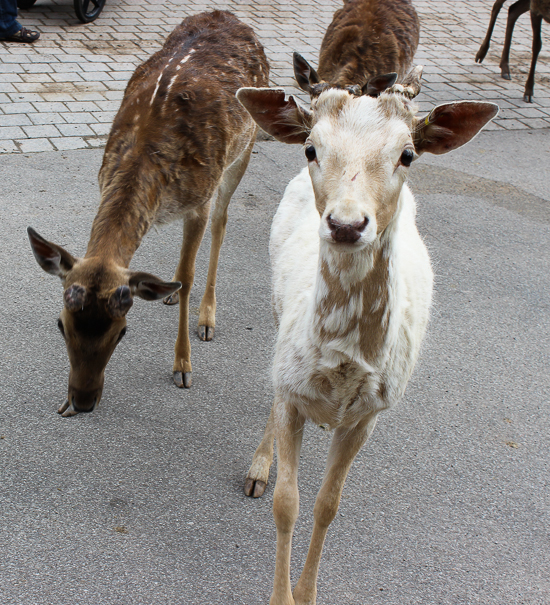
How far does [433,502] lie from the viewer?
381cm

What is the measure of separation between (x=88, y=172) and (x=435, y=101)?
16.6 feet

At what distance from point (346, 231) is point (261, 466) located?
6.61 ft

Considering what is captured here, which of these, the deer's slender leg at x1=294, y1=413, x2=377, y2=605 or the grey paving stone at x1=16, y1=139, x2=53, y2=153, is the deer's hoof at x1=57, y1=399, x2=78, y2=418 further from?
the grey paving stone at x1=16, y1=139, x2=53, y2=153

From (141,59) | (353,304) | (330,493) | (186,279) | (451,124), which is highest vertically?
(451,124)

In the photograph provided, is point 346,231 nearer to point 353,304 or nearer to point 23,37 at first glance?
point 353,304

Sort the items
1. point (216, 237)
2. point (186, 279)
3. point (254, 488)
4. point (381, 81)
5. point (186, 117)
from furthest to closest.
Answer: point (216, 237) < point (186, 279) < point (381, 81) < point (186, 117) < point (254, 488)

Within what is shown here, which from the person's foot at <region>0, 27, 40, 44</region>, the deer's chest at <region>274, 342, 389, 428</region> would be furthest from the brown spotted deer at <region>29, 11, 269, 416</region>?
the person's foot at <region>0, 27, 40, 44</region>

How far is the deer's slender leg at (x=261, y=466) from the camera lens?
12.2 feet

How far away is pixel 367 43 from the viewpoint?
21.8ft

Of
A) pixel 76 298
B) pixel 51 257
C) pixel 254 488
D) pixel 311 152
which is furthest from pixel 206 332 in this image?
pixel 311 152

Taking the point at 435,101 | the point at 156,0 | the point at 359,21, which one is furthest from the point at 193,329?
the point at 156,0

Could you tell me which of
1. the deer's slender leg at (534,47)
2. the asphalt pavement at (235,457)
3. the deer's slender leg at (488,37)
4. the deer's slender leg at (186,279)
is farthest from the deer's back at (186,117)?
the deer's slender leg at (488,37)

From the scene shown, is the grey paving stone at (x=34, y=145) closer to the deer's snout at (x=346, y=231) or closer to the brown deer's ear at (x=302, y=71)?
the brown deer's ear at (x=302, y=71)

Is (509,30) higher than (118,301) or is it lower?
lower
